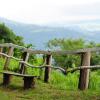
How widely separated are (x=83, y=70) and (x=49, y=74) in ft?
7.53

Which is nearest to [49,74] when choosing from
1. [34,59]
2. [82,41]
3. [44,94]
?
[44,94]

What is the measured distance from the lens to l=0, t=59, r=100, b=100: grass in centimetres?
1237

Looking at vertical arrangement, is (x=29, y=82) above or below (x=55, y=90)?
above

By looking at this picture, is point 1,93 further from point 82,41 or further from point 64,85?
point 82,41

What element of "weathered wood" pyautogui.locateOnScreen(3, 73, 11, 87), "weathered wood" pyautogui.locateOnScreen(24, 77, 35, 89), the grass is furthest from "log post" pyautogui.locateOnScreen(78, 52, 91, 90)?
"weathered wood" pyautogui.locateOnScreen(3, 73, 11, 87)

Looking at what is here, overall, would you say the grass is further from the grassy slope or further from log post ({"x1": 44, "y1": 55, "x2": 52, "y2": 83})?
log post ({"x1": 44, "y1": 55, "x2": 52, "y2": 83})

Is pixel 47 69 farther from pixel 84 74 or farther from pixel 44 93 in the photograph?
pixel 44 93

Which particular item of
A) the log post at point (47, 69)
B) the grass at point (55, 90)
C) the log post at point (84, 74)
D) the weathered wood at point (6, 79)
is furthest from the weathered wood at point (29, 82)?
the log post at point (47, 69)

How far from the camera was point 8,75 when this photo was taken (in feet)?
46.9

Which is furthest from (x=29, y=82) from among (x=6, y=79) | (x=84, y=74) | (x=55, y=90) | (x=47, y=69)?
(x=47, y=69)

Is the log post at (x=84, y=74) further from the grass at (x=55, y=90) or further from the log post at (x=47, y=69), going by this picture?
the log post at (x=47, y=69)

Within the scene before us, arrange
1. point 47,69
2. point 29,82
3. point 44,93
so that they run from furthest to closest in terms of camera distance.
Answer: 1. point 47,69
2. point 29,82
3. point 44,93

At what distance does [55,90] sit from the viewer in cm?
1360

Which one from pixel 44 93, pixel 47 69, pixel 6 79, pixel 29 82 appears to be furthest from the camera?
pixel 47 69
